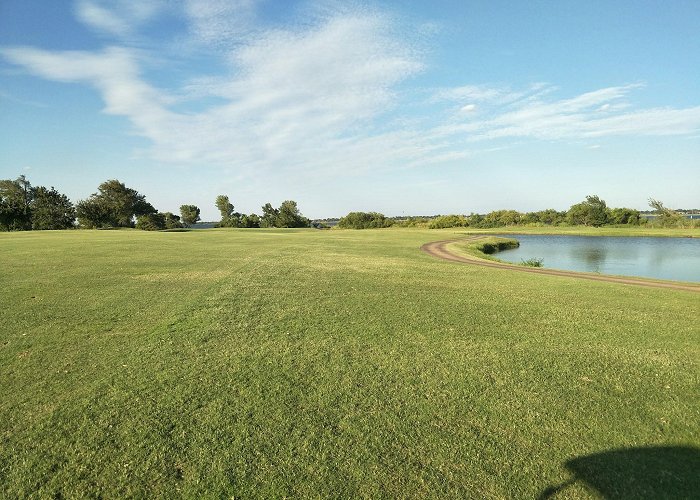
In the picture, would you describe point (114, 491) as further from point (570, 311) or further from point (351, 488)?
point (570, 311)

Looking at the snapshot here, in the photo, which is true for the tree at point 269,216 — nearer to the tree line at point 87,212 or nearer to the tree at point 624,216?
the tree line at point 87,212

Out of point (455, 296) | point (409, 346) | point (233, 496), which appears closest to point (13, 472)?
point (233, 496)

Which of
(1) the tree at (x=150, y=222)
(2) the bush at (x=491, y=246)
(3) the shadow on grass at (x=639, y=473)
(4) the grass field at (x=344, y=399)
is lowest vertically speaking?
(2) the bush at (x=491, y=246)

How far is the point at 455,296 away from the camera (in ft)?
38.5

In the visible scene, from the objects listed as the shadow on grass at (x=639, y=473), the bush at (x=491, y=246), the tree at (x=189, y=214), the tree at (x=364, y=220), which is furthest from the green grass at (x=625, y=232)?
the tree at (x=189, y=214)

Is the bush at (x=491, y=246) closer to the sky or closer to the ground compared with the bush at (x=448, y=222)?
closer to the ground

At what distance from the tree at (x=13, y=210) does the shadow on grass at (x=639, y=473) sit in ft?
275

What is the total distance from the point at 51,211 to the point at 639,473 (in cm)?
9088

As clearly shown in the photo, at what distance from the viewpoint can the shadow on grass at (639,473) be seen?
3.43 metres

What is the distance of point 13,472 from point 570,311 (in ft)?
35.7

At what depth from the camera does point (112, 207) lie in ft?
260

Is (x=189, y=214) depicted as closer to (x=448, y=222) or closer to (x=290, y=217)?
(x=290, y=217)

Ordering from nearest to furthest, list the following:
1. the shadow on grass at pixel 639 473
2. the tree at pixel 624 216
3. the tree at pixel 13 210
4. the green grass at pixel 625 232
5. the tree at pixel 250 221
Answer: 1. the shadow on grass at pixel 639 473
2. the green grass at pixel 625 232
3. the tree at pixel 13 210
4. the tree at pixel 624 216
5. the tree at pixel 250 221

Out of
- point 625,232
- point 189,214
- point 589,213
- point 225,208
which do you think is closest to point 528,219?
point 589,213
